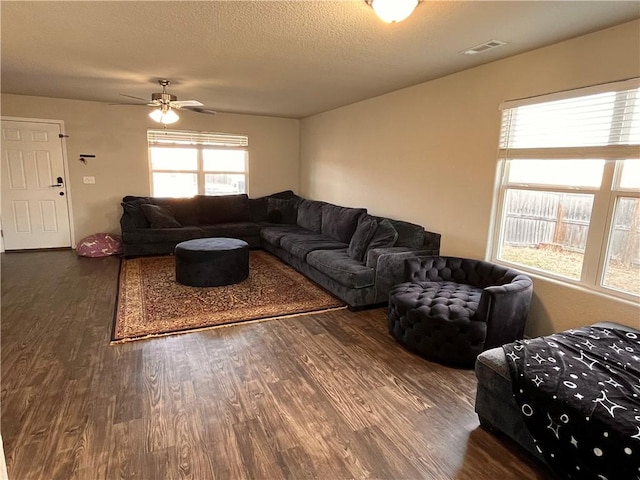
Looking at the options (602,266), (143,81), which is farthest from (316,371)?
(143,81)

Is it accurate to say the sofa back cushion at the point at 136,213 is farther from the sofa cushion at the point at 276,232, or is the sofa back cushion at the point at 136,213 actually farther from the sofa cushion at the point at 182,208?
the sofa cushion at the point at 276,232

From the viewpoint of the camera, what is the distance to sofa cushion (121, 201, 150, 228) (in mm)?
5531

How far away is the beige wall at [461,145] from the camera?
255 centimetres

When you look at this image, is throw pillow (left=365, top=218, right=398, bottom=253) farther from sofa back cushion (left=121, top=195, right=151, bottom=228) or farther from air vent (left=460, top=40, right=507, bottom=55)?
sofa back cushion (left=121, top=195, right=151, bottom=228)

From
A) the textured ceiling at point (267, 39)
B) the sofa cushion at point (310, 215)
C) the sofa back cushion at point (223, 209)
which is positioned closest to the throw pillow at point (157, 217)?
the sofa back cushion at point (223, 209)

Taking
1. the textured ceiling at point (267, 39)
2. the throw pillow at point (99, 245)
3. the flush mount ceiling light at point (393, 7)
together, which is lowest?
the throw pillow at point (99, 245)

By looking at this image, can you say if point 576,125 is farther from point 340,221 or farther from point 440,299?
point 340,221

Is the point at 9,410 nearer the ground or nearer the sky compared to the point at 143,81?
nearer the ground

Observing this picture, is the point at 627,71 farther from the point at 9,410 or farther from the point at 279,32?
the point at 9,410

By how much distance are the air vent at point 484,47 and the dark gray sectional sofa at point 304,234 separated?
1.78m

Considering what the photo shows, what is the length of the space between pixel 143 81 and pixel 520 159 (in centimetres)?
405

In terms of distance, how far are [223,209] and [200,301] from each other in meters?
3.00

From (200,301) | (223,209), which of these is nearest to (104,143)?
(223,209)

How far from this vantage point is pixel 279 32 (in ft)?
8.63
